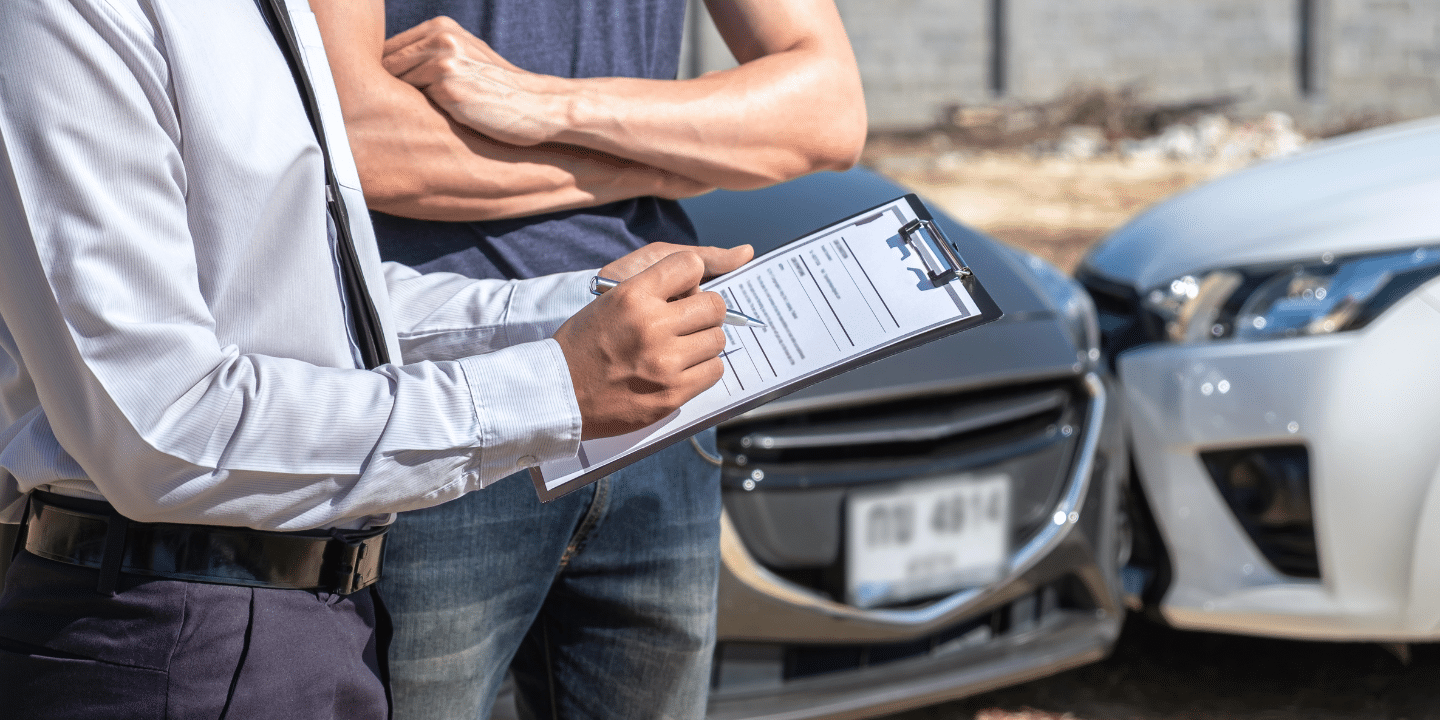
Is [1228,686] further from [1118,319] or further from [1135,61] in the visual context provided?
[1135,61]

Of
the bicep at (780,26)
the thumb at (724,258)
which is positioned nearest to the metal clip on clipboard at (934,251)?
the thumb at (724,258)

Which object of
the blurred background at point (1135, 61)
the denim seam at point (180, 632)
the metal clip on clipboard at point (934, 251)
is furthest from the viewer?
the blurred background at point (1135, 61)

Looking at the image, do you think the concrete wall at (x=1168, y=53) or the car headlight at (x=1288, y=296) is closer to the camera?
the car headlight at (x=1288, y=296)

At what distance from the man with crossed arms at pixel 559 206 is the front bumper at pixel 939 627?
683 millimetres

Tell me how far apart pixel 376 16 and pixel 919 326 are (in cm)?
57

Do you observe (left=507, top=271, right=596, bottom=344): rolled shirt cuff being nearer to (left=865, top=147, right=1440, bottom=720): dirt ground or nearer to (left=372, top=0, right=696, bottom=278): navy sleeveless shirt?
(left=372, top=0, right=696, bottom=278): navy sleeveless shirt

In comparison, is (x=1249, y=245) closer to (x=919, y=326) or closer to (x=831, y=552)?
(x=831, y=552)

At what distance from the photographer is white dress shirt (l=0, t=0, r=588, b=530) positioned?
2.49 ft

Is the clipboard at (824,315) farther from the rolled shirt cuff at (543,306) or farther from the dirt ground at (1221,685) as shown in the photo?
the dirt ground at (1221,685)

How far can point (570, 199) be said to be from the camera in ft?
3.91

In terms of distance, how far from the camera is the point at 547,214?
1210 mm

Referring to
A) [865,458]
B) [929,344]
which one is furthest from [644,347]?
[929,344]

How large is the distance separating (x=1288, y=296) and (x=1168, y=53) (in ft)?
41.2

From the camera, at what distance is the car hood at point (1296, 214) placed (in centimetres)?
239
